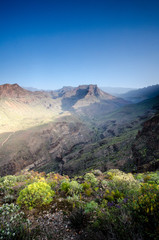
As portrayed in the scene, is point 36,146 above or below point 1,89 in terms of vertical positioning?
below

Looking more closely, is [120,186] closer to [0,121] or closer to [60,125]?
[60,125]

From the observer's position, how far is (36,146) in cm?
7956

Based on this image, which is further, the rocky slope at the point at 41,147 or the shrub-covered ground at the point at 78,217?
the rocky slope at the point at 41,147

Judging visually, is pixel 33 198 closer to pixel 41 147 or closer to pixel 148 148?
pixel 148 148

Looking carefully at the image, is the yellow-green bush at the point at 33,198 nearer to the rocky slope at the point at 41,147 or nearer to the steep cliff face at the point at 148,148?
the steep cliff face at the point at 148,148

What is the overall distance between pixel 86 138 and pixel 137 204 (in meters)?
93.1

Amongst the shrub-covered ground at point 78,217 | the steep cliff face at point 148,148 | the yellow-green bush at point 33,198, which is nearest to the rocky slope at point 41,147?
the steep cliff face at point 148,148

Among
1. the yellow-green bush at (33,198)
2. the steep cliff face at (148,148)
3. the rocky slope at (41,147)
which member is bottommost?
the rocky slope at (41,147)

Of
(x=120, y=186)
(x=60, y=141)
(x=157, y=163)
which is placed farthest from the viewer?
(x=60, y=141)

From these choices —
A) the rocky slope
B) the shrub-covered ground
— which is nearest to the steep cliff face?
the shrub-covered ground

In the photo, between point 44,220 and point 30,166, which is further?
point 30,166

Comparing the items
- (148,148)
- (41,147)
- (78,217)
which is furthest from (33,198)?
(41,147)

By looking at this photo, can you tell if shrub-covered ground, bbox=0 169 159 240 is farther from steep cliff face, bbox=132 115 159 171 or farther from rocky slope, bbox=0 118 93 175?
rocky slope, bbox=0 118 93 175

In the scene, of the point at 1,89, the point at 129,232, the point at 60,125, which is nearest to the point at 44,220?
the point at 129,232
